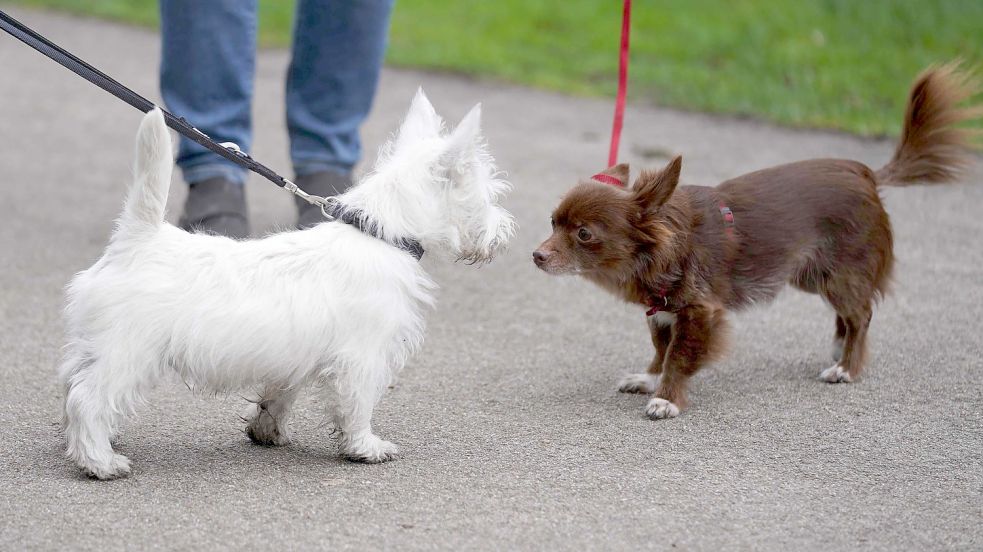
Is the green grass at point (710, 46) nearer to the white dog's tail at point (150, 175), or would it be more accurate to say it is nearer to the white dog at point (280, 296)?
the white dog at point (280, 296)

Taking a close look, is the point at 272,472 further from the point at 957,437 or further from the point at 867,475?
the point at 957,437

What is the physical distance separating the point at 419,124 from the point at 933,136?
212 centimetres

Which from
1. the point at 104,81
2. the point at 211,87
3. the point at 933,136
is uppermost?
the point at 933,136

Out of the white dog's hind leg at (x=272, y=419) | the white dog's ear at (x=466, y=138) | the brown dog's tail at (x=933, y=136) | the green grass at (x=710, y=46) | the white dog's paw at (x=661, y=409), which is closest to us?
the white dog's ear at (x=466, y=138)

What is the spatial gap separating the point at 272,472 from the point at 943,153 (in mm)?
2769

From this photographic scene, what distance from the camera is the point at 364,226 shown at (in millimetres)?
3273

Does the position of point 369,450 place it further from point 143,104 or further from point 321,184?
point 321,184

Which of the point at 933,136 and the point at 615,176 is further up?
the point at 933,136

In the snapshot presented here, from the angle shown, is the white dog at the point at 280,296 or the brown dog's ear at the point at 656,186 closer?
the white dog at the point at 280,296

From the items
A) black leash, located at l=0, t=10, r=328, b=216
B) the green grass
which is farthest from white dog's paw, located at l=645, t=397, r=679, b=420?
the green grass

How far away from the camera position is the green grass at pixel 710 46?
8586mm

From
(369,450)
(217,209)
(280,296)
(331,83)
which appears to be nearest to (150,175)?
(280,296)

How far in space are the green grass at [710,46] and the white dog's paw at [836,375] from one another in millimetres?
4061

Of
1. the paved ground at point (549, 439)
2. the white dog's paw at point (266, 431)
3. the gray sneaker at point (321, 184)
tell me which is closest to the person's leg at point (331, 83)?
the gray sneaker at point (321, 184)
